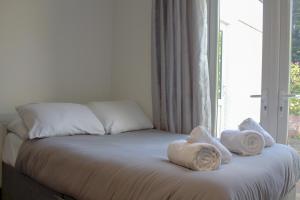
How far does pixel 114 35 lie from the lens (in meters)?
3.81

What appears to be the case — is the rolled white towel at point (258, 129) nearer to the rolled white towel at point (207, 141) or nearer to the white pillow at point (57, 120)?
the rolled white towel at point (207, 141)

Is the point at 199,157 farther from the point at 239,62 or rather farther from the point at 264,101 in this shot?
the point at 239,62

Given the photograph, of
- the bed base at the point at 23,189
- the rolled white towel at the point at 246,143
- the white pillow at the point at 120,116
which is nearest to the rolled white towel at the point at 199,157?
the rolled white towel at the point at 246,143

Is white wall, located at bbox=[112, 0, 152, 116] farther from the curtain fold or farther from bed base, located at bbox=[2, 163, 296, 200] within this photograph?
bed base, located at bbox=[2, 163, 296, 200]

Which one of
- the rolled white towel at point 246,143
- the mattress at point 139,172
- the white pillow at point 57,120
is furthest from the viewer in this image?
the white pillow at point 57,120

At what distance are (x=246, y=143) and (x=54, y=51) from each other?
211 cm

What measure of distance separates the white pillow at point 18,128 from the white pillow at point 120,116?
0.68 m

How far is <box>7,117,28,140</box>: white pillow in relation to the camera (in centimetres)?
261

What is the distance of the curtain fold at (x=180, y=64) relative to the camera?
115 inches

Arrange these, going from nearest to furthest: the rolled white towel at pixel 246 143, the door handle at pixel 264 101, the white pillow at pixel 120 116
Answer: the rolled white towel at pixel 246 143 < the door handle at pixel 264 101 < the white pillow at pixel 120 116

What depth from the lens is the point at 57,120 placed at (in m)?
2.70

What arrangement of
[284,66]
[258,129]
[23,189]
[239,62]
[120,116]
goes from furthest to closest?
[120,116] → [239,62] → [284,66] → [23,189] → [258,129]

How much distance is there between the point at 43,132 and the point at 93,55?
1.31 metres

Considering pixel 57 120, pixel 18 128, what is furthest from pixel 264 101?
pixel 18 128
